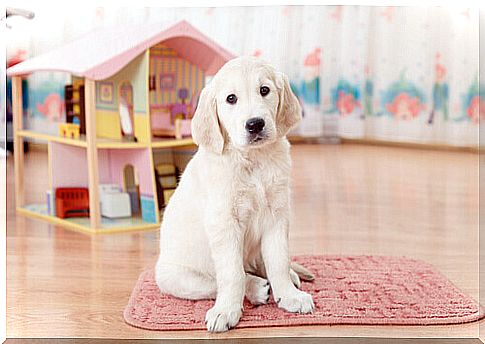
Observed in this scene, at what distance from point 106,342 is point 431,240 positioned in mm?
1021

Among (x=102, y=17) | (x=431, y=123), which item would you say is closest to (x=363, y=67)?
(x=431, y=123)

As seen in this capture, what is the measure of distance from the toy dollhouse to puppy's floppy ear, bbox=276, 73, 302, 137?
735mm

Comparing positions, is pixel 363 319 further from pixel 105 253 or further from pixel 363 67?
pixel 363 67

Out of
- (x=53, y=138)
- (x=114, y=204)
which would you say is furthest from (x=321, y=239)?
(x=53, y=138)

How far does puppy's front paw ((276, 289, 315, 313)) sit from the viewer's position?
1369mm

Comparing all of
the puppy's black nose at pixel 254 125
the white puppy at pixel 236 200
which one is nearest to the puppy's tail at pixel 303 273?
the white puppy at pixel 236 200

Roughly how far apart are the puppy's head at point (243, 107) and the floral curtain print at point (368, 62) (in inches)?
27.0

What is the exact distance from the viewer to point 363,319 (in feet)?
4.40

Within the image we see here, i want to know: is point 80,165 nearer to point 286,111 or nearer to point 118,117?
point 118,117

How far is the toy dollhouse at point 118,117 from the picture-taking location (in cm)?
211

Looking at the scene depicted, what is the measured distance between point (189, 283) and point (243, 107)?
0.34 meters

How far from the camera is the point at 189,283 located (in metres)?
1.44

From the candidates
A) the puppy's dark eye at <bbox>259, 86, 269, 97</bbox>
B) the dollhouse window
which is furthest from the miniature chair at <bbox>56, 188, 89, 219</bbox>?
the puppy's dark eye at <bbox>259, 86, 269, 97</bbox>

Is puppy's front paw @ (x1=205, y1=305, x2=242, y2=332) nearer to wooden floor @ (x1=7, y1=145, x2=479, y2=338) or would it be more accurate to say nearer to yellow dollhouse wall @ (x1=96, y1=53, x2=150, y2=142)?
wooden floor @ (x1=7, y1=145, x2=479, y2=338)
